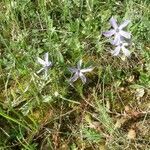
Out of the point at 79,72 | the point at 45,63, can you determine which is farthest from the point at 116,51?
the point at 45,63

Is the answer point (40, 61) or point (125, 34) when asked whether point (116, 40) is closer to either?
point (125, 34)

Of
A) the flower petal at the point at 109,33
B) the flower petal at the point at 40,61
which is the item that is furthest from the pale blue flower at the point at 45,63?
the flower petal at the point at 109,33

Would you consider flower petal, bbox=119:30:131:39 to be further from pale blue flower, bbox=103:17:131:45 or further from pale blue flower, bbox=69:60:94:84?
Answer: pale blue flower, bbox=69:60:94:84

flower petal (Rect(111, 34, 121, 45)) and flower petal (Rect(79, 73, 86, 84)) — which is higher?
flower petal (Rect(111, 34, 121, 45))

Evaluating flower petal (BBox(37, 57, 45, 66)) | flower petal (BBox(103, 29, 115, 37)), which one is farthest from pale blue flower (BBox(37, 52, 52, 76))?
flower petal (BBox(103, 29, 115, 37))

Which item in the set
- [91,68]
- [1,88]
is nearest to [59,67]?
[91,68]

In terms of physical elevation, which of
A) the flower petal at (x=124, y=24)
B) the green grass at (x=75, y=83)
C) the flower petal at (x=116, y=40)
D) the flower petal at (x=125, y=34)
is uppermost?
the flower petal at (x=124, y=24)

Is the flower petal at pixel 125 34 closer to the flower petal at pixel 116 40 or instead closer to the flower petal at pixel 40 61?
the flower petal at pixel 116 40

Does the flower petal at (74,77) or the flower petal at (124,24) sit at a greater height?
the flower petal at (124,24)
